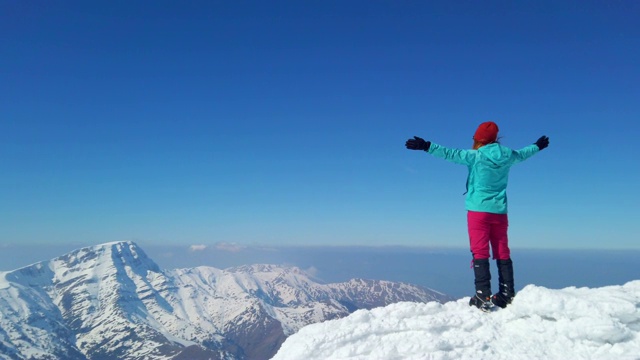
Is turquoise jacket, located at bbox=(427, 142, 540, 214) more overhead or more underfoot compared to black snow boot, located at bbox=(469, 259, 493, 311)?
more overhead

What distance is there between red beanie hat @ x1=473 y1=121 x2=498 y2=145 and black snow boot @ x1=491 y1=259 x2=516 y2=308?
2522 mm

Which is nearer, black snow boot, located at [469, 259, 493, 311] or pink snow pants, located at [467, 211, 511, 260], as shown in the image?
Result: black snow boot, located at [469, 259, 493, 311]

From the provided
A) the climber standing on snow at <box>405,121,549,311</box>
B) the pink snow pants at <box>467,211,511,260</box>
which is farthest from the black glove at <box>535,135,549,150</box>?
the pink snow pants at <box>467,211,511,260</box>

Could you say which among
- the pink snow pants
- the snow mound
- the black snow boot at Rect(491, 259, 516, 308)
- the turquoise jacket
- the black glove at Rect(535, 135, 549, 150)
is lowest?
the snow mound

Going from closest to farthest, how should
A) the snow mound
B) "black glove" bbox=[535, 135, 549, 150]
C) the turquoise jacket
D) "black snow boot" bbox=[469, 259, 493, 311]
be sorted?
the snow mound
"black snow boot" bbox=[469, 259, 493, 311]
the turquoise jacket
"black glove" bbox=[535, 135, 549, 150]

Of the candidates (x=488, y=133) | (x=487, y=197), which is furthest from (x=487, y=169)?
(x=488, y=133)

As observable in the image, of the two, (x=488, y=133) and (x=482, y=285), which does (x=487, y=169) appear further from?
(x=482, y=285)

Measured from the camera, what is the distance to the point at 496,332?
22.4ft

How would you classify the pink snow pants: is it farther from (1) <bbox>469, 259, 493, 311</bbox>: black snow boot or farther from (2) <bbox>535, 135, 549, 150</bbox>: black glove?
(2) <bbox>535, 135, 549, 150</bbox>: black glove

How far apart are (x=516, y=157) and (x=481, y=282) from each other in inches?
108

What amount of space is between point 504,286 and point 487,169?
2370 mm

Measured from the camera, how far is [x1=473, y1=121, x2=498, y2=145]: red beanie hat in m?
8.48

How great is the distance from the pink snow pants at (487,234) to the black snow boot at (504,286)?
0.17 meters

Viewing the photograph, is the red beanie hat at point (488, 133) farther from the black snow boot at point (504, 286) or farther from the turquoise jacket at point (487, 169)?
the black snow boot at point (504, 286)
